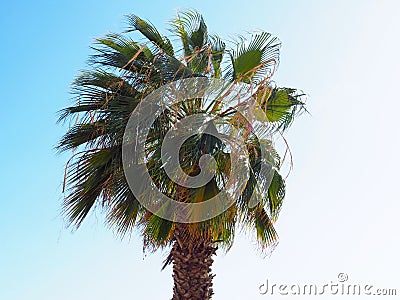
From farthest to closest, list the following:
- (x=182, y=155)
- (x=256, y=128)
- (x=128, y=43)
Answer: (x=128, y=43)
(x=256, y=128)
(x=182, y=155)

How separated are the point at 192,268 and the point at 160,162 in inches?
64.7

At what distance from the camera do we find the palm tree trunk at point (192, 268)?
299 inches

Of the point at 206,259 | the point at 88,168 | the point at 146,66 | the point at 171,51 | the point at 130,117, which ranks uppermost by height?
the point at 171,51

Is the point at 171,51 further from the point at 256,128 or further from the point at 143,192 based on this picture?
the point at 143,192

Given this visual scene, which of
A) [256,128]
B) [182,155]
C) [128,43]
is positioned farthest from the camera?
[128,43]

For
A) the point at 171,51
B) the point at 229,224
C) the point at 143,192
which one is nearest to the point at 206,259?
the point at 229,224

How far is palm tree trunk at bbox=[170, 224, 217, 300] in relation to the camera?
7594 mm

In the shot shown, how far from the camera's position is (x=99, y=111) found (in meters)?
7.56

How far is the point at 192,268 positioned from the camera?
7660 mm

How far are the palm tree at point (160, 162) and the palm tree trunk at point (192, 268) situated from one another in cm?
1

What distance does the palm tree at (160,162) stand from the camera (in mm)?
7152

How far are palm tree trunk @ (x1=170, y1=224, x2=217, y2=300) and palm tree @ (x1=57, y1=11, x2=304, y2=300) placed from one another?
1 cm

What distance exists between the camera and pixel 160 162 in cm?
717

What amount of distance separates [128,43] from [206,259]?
11.2 ft
